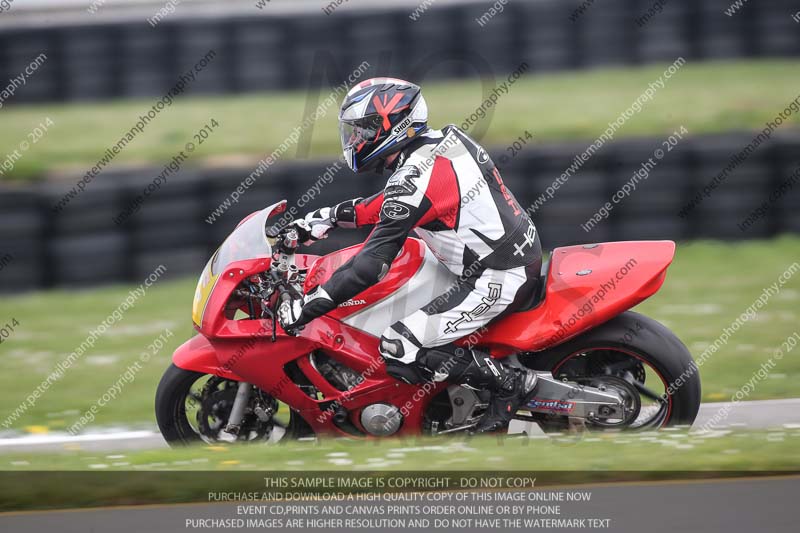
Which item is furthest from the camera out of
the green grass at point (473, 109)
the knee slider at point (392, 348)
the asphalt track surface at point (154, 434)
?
the green grass at point (473, 109)

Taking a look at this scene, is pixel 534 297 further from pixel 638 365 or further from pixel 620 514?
pixel 620 514

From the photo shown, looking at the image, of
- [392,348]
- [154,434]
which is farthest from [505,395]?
[154,434]

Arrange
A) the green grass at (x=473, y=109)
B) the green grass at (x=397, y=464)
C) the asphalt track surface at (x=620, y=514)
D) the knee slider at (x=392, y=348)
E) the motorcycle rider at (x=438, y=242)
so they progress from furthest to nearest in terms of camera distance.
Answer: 1. the green grass at (x=473, y=109)
2. the knee slider at (x=392, y=348)
3. the motorcycle rider at (x=438, y=242)
4. the green grass at (x=397, y=464)
5. the asphalt track surface at (x=620, y=514)

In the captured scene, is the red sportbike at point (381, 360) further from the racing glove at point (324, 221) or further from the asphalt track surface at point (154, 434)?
the asphalt track surface at point (154, 434)

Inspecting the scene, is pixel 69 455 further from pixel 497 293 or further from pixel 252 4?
pixel 252 4

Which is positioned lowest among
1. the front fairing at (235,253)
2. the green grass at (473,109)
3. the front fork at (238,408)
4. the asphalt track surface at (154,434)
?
the asphalt track surface at (154,434)

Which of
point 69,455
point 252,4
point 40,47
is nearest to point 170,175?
point 69,455

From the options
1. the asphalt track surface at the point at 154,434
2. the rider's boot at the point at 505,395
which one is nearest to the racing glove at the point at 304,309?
the rider's boot at the point at 505,395

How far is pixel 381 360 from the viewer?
557cm

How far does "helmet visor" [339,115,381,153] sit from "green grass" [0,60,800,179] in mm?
6567

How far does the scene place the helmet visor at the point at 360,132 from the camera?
531cm

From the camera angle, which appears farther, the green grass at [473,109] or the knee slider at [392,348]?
the green grass at [473,109]

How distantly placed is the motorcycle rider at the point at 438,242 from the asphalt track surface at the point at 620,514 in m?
1.01

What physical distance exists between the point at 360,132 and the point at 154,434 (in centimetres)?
260
